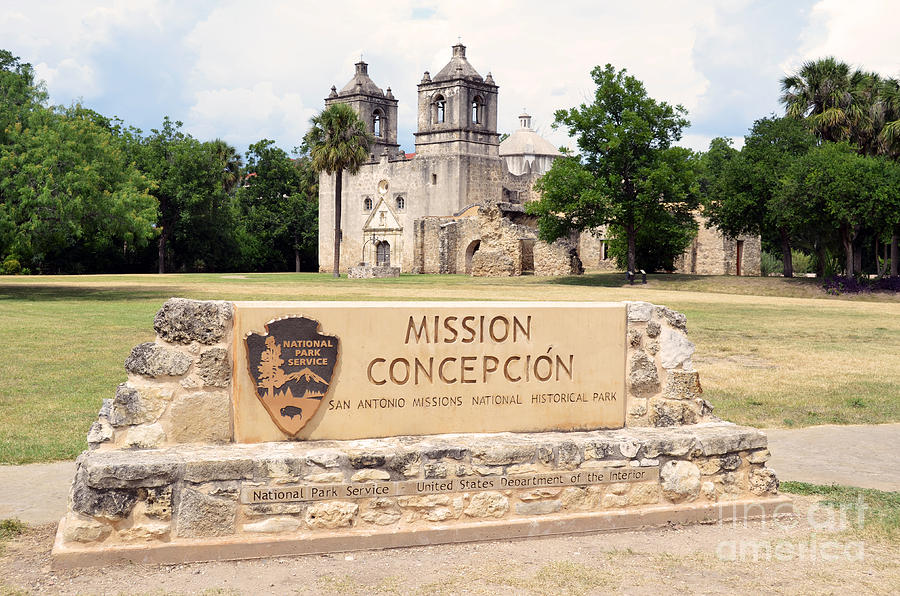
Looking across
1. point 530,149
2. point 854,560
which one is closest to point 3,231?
point 854,560

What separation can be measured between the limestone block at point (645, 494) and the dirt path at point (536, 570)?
0.86 ft

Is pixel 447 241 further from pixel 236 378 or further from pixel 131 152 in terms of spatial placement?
pixel 236 378

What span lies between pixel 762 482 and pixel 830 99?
3772 centimetres

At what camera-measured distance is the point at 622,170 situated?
37406mm

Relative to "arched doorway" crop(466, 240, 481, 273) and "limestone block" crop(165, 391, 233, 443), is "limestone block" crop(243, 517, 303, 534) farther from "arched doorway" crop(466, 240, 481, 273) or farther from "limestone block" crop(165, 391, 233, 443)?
"arched doorway" crop(466, 240, 481, 273)

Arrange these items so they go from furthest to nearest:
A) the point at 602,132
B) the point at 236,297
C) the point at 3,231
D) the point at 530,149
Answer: the point at 530,149, the point at 602,132, the point at 236,297, the point at 3,231

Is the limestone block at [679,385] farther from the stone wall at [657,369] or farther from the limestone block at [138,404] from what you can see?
the limestone block at [138,404]

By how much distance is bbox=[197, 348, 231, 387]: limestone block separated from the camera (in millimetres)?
5383

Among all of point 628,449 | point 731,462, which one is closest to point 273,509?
point 628,449

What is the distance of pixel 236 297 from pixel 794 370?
57.0ft

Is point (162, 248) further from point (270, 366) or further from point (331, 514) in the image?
point (331, 514)

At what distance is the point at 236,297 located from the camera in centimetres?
2639

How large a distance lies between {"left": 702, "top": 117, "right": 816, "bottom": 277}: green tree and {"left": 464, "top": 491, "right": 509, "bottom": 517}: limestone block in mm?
31527

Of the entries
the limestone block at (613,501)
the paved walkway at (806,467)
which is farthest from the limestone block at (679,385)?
the paved walkway at (806,467)
